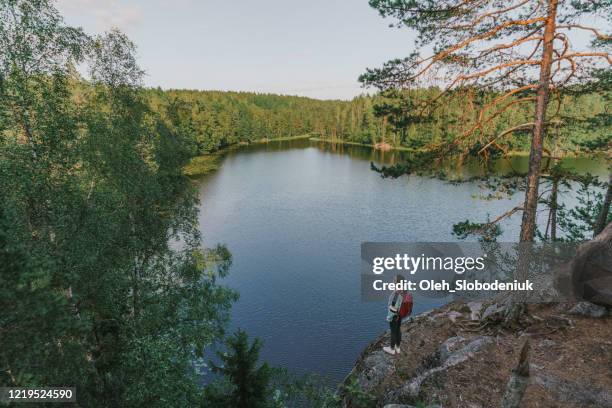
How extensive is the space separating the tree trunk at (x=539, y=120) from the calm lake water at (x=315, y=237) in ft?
2.54

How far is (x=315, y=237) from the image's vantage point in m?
36.3

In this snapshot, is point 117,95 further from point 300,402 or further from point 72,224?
point 300,402

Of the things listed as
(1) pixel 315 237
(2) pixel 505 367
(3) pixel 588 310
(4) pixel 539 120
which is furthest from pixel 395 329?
(1) pixel 315 237

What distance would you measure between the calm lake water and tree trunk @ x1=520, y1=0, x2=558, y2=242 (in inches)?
30.5

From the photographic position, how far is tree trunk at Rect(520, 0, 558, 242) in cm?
900

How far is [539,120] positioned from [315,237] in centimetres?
2804

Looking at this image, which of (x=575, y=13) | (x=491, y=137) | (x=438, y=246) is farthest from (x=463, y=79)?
(x=438, y=246)

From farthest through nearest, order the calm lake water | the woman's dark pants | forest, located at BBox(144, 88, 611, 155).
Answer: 1. the calm lake water
2. the woman's dark pants
3. forest, located at BBox(144, 88, 611, 155)

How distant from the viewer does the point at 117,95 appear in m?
15.5

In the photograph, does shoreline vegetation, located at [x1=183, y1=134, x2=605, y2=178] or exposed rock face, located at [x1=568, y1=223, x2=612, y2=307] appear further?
shoreline vegetation, located at [x1=183, y1=134, x2=605, y2=178]

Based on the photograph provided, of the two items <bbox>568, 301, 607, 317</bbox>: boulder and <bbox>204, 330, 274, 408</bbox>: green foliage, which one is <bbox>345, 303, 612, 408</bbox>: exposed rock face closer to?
<bbox>568, 301, 607, 317</bbox>: boulder

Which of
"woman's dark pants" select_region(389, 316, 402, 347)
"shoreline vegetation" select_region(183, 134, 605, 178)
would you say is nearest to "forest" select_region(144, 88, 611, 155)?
"shoreline vegetation" select_region(183, 134, 605, 178)

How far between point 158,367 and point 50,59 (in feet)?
32.7

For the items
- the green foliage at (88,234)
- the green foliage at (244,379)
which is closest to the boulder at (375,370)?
the green foliage at (244,379)
